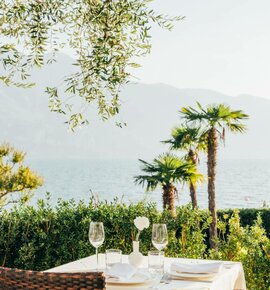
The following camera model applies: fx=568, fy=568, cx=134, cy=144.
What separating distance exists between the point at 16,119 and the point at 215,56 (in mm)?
48337

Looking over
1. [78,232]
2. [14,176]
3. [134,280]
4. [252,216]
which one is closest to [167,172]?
[252,216]

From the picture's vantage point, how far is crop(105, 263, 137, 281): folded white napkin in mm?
3326

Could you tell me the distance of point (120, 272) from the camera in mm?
3398

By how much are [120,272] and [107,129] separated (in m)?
127

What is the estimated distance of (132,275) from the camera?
336cm


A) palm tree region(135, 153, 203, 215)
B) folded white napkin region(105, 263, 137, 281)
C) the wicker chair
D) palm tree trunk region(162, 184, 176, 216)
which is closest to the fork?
folded white napkin region(105, 263, 137, 281)

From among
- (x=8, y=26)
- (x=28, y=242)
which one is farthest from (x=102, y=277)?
(x=28, y=242)

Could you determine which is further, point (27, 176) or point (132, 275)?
point (27, 176)

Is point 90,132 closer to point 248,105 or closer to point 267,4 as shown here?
point 248,105

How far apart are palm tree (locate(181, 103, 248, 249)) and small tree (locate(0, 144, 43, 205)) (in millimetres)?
5429

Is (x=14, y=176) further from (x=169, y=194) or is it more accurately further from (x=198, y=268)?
(x=198, y=268)

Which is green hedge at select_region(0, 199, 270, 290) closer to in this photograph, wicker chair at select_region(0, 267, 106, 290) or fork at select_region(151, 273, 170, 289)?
fork at select_region(151, 273, 170, 289)

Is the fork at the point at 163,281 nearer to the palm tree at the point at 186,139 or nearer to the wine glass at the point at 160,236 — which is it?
the wine glass at the point at 160,236

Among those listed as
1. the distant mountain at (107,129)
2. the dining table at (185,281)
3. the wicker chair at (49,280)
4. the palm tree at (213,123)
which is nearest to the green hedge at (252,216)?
the palm tree at (213,123)
